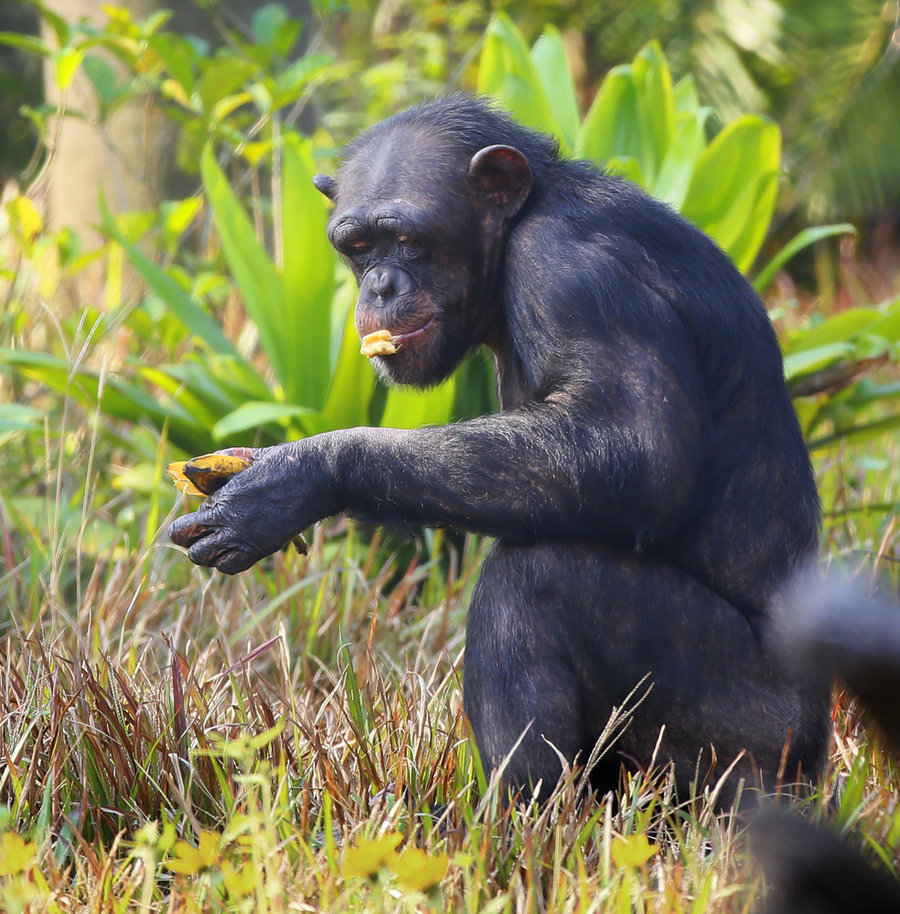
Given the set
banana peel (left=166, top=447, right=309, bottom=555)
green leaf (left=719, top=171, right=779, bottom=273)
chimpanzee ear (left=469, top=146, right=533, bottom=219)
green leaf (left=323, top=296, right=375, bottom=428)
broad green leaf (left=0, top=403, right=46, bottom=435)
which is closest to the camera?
banana peel (left=166, top=447, right=309, bottom=555)

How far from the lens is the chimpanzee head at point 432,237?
2.70 metres

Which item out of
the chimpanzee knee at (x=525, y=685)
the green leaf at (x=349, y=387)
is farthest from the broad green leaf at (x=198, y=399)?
the chimpanzee knee at (x=525, y=685)

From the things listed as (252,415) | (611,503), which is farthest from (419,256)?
(252,415)

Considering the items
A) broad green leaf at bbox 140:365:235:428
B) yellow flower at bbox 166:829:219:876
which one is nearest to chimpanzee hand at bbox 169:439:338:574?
yellow flower at bbox 166:829:219:876

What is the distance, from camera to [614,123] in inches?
194

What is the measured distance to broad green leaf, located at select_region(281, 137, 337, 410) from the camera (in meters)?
4.48

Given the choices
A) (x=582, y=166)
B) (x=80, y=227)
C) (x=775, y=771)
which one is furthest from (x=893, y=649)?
(x=80, y=227)

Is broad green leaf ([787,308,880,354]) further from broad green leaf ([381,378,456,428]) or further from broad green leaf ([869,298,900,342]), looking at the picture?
broad green leaf ([381,378,456,428])

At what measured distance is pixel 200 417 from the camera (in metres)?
4.60

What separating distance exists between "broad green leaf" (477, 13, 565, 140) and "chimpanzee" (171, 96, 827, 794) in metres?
2.13

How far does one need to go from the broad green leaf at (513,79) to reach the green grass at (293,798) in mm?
2004

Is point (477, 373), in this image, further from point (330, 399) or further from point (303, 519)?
point (303, 519)

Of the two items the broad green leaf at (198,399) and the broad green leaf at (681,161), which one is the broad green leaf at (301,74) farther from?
the broad green leaf at (681,161)

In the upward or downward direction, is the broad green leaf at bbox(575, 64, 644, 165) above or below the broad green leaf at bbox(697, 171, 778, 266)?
above
